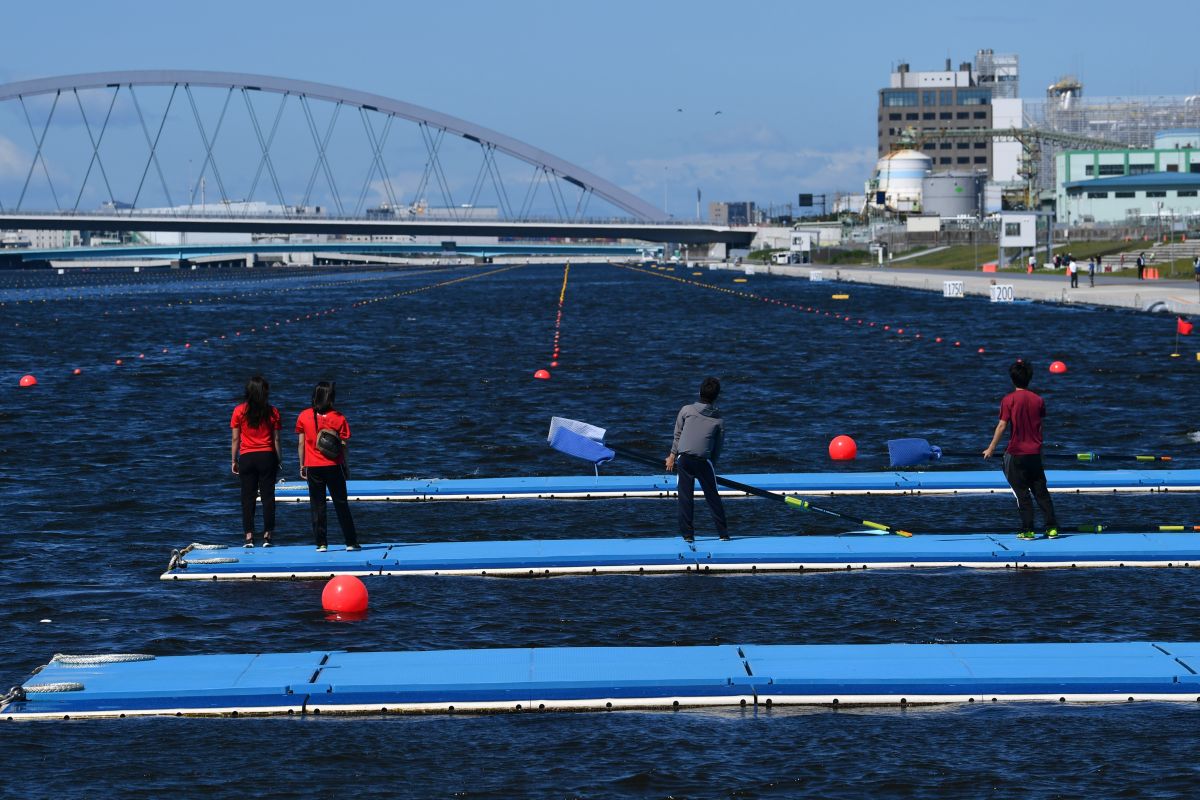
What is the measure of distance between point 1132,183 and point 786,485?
464ft

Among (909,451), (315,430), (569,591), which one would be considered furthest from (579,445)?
(909,451)

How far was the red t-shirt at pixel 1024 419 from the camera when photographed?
1834cm

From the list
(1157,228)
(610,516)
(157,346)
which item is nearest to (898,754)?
(610,516)

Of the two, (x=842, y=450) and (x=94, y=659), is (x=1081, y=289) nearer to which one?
(x=842, y=450)

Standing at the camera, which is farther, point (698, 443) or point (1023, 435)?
point (698, 443)

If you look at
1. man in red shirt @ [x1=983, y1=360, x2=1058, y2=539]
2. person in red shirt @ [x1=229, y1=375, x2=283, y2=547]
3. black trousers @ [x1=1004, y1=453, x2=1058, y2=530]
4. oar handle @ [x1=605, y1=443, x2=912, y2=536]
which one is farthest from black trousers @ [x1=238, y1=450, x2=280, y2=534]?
black trousers @ [x1=1004, y1=453, x2=1058, y2=530]

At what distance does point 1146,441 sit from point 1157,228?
101 meters

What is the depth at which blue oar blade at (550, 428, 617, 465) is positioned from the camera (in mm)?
20938

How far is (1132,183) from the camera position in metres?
157

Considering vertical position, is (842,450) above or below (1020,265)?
below

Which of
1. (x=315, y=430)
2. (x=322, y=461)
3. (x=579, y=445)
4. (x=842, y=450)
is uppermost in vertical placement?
(x=315, y=430)

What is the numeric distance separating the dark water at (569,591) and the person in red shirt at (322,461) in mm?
1465

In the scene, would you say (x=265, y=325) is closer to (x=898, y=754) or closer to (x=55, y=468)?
(x=55, y=468)

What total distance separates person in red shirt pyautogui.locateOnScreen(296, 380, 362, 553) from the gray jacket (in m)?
3.77
